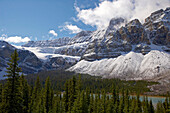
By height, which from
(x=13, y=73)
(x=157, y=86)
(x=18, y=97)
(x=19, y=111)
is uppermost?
(x=13, y=73)

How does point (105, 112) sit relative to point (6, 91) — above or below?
below

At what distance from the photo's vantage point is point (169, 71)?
19612cm

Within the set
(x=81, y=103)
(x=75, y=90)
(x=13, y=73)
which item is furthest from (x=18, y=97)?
(x=75, y=90)

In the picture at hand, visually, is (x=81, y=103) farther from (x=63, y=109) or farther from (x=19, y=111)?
(x=19, y=111)

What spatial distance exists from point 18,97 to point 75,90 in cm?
2080

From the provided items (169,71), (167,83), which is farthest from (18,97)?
(169,71)

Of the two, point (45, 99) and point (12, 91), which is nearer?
point (12, 91)

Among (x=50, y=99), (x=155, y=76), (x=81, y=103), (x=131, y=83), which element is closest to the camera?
(x=81, y=103)

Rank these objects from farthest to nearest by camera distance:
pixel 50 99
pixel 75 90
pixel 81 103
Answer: pixel 50 99, pixel 75 90, pixel 81 103

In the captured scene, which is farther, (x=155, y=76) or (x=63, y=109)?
(x=155, y=76)

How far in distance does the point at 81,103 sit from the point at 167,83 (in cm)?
15251

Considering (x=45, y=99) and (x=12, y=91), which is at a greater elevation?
(x=12, y=91)

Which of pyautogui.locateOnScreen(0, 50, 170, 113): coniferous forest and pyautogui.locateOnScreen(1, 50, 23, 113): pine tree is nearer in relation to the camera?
pyautogui.locateOnScreen(1, 50, 23, 113): pine tree

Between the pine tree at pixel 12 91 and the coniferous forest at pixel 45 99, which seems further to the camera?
the coniferous forest at pixel 45 99
